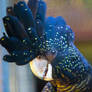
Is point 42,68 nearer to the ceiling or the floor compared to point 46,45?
nearer to the floor

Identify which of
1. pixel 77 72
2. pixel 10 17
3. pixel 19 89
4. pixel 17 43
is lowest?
pixel 19 89

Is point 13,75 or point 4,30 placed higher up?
point 4,30

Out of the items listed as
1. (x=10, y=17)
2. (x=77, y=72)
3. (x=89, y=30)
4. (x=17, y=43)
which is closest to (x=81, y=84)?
(x=77, y=72)

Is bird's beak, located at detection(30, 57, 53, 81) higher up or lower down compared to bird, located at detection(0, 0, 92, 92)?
lower down

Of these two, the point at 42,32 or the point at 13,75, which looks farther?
the point at 13,75

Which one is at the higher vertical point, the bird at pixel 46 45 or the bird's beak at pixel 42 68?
the bird at pixel 46 45

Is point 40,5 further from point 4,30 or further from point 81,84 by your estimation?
point 81,84
